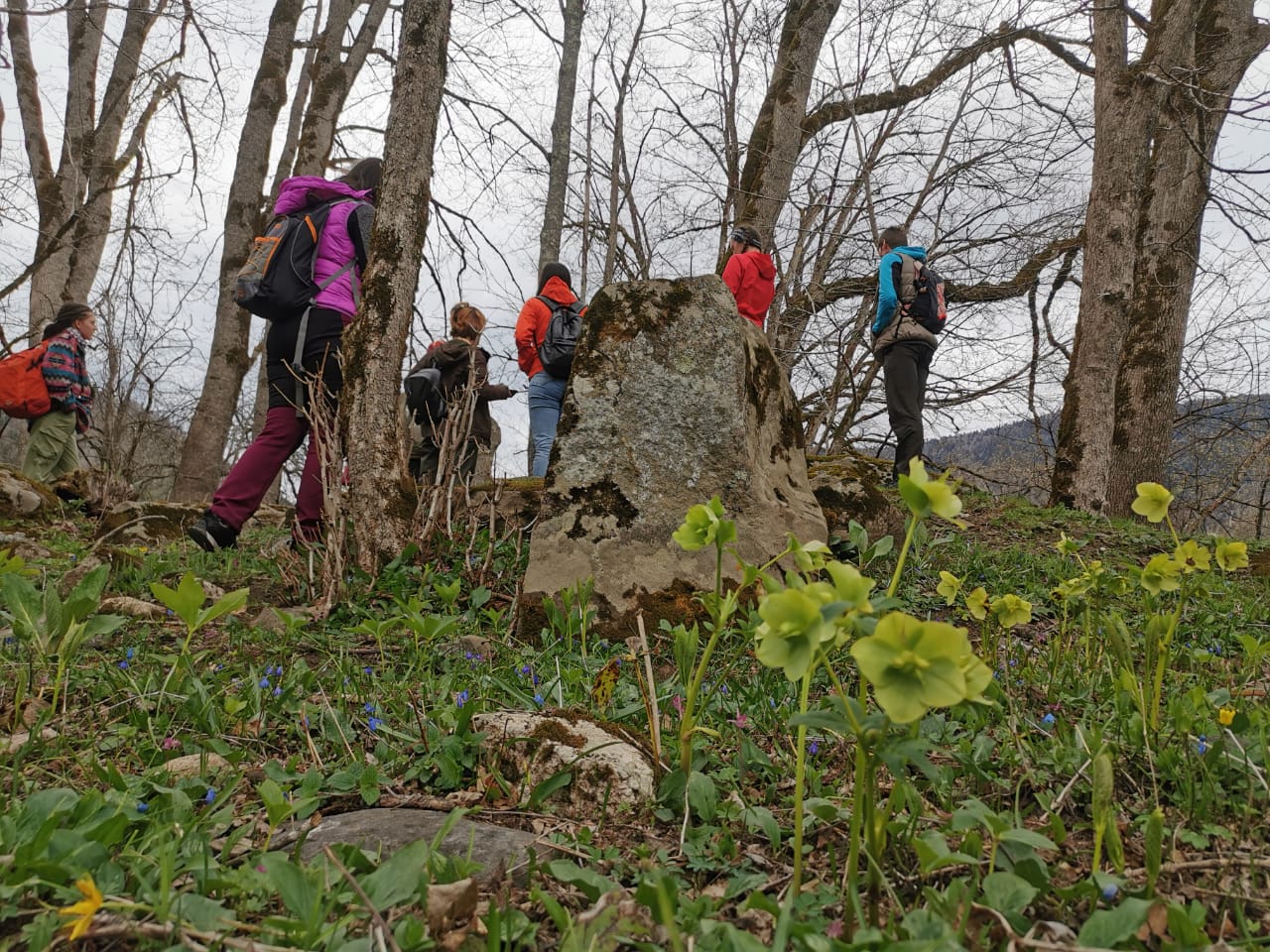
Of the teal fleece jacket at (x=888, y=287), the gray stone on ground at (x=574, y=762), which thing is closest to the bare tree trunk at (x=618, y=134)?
the teal fleece jacket at (x=888, y=287)

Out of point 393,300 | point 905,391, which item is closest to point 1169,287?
point 905,391

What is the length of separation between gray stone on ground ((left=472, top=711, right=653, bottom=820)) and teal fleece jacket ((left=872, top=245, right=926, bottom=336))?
499 cm

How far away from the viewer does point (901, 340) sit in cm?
584

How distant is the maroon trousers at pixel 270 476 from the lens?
12.9 feet

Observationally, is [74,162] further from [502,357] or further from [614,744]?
[614,744]

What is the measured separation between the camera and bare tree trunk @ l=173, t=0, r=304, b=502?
7414 mm

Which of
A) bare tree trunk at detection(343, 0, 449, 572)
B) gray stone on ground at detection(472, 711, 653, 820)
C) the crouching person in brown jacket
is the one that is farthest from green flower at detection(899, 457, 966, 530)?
the crouching person in brown jacket

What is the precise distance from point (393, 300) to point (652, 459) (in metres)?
1.70

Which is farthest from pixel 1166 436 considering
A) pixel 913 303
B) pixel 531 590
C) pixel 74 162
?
pixel 74 162

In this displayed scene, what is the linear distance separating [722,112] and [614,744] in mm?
11764

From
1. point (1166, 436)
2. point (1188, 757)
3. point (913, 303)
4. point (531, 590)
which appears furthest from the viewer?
point (1166, 436)

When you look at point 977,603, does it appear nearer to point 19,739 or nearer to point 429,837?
point 429,837

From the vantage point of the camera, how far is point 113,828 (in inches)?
44.2

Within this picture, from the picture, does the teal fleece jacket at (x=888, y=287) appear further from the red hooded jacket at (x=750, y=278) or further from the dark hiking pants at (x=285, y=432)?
the dark hiking pants at (x=285, y=432)
